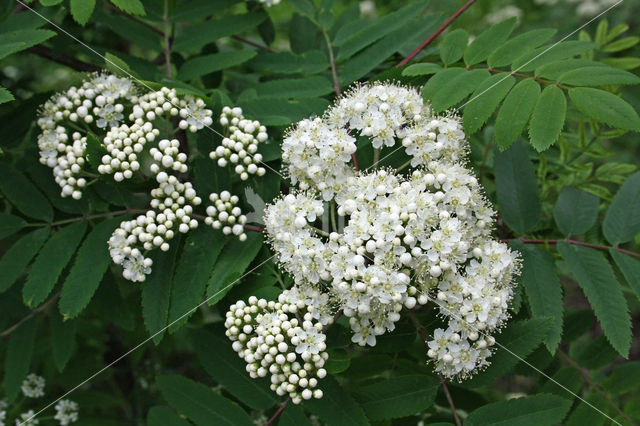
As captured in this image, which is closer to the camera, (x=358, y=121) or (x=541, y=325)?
(x=541, y=325)

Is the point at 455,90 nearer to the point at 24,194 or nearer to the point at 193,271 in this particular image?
the point at 193,271

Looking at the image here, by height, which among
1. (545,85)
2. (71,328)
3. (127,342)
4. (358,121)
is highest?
(545,85)

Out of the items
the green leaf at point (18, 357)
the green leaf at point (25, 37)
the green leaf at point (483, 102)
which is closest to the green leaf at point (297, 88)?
the green leaf at point (483, 102)

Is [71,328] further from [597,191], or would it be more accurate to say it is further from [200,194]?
[597,191]

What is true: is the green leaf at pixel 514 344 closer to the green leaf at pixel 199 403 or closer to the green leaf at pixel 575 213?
the green leaf at pixel 575 213

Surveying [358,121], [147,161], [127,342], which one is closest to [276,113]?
[358,121]

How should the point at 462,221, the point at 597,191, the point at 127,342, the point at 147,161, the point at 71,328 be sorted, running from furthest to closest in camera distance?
the point at 127,342 < the point at 597,191 < the point at 71,328 < the point at 147,161 < the point at 462,221
